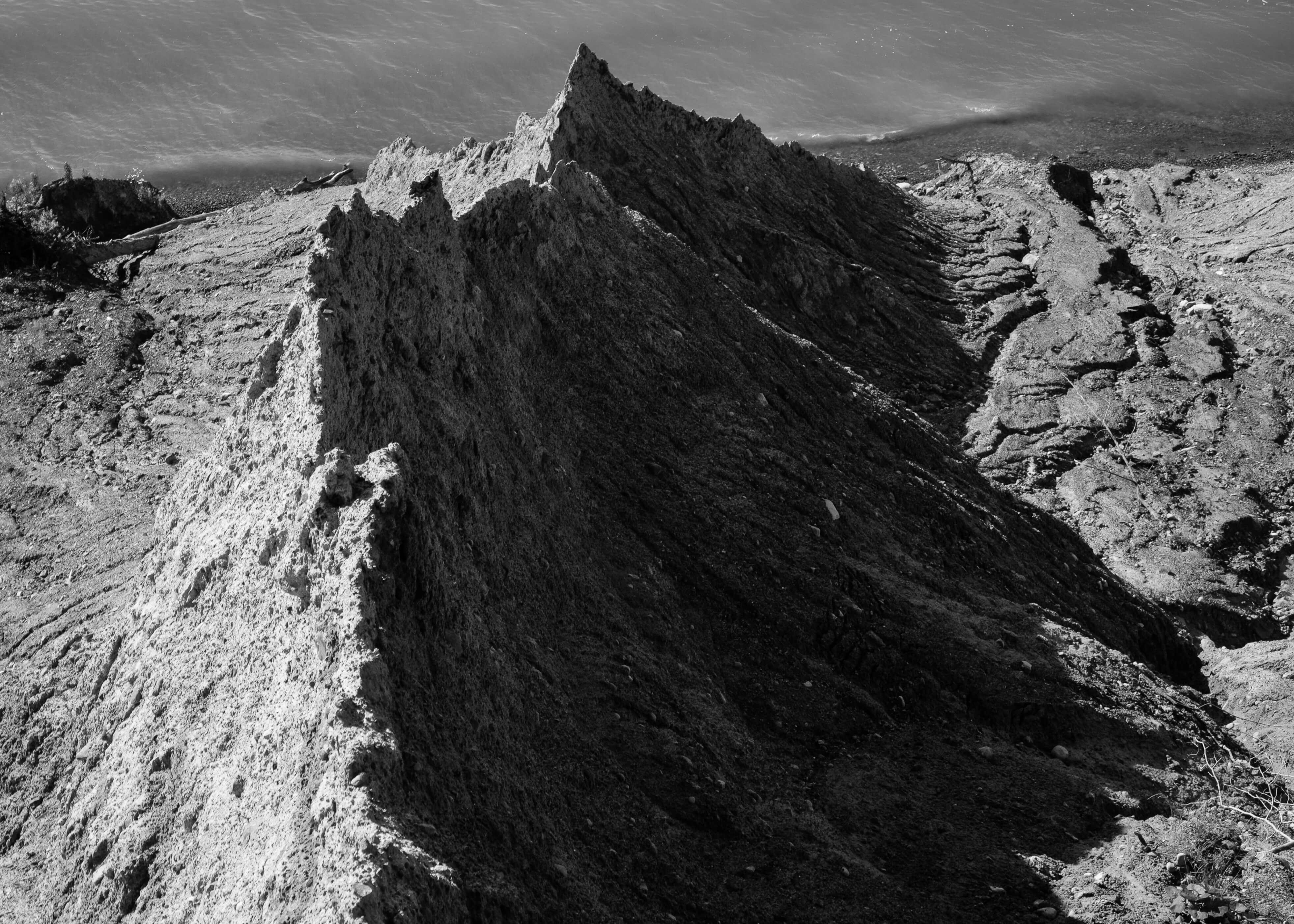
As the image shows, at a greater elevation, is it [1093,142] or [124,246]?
[1093,142]

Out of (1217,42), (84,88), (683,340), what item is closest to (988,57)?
(1217,42)

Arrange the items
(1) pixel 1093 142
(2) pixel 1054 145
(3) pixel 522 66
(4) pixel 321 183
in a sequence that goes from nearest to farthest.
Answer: (4) pixel 321 183
(2) pixel 1054 145
(1) pixel 1093 142
(3) pixel 522 66

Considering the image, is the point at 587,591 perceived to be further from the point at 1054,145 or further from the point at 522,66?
the point at 522,66

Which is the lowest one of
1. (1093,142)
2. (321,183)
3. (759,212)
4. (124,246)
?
(124,246)

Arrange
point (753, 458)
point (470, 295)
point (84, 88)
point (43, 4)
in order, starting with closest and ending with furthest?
1. point (470, 295)
2. point (753, 458)
3. point (84, 88)
4. point (43, 4)

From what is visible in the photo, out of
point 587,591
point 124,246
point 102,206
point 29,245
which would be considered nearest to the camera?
point 587,591

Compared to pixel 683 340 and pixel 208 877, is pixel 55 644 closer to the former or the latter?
pixel 208 877

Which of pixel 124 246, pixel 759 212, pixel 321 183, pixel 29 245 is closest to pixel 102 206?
pixel 124 246
